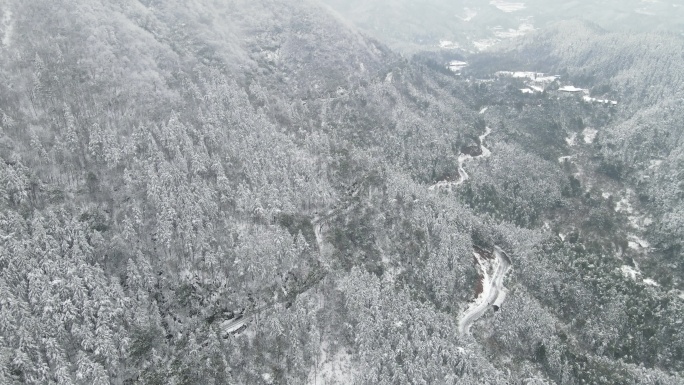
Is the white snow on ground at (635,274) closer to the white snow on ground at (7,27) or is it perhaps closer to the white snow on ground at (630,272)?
the white snow on ground at (630,272)

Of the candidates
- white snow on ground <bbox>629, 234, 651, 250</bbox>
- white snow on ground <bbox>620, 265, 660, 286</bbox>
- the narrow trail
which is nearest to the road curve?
the narrow trail

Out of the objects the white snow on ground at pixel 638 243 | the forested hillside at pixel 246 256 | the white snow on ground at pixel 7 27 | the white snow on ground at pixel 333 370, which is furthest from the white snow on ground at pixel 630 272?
the white snow on ground at pixel 7 27

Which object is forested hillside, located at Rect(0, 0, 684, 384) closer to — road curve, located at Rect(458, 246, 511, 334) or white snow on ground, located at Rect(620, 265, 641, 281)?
white snow on ground, located at Rect(620, 265, 641, 281)

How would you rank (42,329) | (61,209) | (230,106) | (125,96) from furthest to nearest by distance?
(230,106) < (125,96) < (61,209) < (42,329)

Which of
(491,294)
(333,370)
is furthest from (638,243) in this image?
(333,370)

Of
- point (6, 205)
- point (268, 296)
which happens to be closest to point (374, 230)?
point (268, 296)

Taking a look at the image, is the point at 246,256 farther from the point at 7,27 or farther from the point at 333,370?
the point at 7,27

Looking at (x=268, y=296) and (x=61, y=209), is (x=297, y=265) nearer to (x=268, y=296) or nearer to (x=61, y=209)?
(x=268, y=296)
